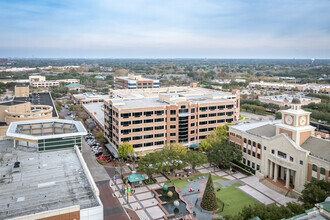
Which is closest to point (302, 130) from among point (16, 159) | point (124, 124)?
point (124, 124)

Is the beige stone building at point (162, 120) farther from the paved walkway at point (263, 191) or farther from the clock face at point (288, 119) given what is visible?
the clock face at point (288, 119)

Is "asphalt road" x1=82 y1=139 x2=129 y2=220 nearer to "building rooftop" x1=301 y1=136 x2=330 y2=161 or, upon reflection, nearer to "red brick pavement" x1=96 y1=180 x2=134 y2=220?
"red brick pavement" x1=96 y1=180 x2=134 y2=220

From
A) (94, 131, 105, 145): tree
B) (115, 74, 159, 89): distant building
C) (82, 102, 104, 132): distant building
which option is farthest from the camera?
(115, 74, 159, 89): distant building

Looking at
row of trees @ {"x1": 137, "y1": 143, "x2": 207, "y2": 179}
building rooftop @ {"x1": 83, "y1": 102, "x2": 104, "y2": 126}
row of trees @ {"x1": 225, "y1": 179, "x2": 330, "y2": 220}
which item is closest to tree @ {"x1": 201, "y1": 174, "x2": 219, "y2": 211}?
row of trees @ {"x1": 225, "y1": 179, "x2": 330, "y2": 220}

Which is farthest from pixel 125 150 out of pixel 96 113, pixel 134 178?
pixel 96 113

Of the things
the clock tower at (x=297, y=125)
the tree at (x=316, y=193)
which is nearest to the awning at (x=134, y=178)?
the tree at (x=316, y=193)

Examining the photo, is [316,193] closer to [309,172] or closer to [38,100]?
[309,172]
